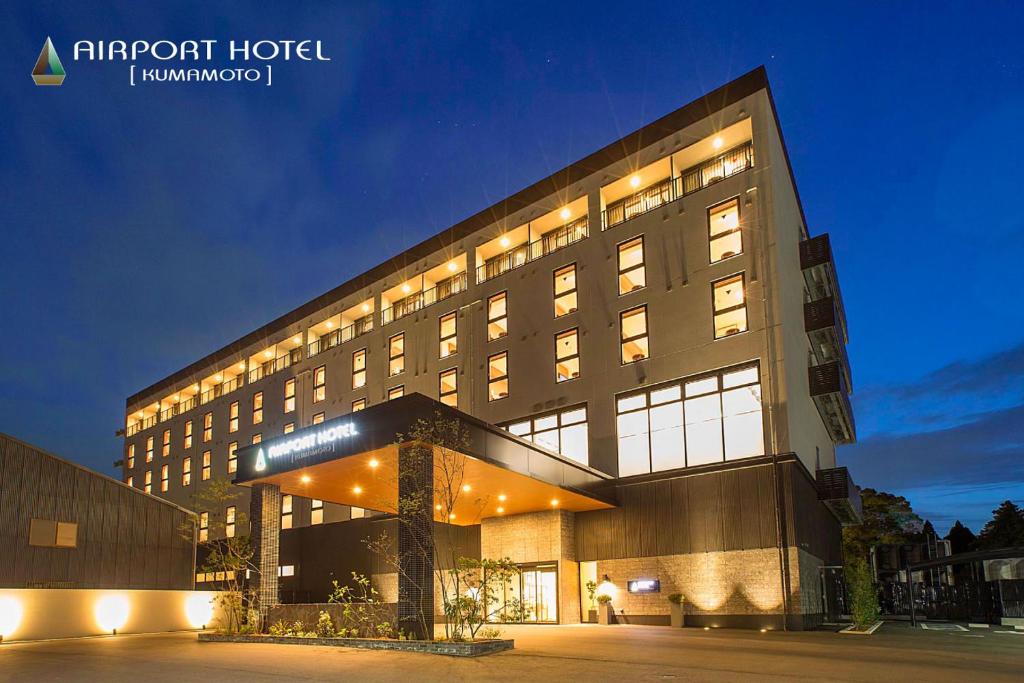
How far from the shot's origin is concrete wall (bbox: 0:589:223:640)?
23.6 m

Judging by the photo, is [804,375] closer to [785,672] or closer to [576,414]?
[576,414]

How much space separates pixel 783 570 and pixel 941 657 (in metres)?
9.49

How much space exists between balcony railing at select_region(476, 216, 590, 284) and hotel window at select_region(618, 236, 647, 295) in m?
2.21

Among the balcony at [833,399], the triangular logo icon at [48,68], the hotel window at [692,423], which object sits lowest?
the hotel window at [692,423]

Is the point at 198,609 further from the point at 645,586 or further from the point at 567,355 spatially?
the point at 567,355

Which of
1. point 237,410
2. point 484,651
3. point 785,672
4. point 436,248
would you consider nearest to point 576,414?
point 436,248

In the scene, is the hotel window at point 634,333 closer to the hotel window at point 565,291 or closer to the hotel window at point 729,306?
the hotel window at point 565,291

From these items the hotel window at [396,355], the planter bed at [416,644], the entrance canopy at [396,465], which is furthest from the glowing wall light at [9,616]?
the hotel window at [396,355]

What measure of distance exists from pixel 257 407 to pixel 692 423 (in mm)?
33243

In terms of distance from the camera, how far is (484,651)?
1623 centimetres

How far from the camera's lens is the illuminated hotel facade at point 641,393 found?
25.4m

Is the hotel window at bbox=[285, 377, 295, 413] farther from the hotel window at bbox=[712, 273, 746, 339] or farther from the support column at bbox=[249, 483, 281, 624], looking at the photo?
the hotel window at bbox=[712, 273, 746, 339]

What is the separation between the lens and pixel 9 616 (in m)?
23.3

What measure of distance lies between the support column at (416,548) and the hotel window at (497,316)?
17303mm
